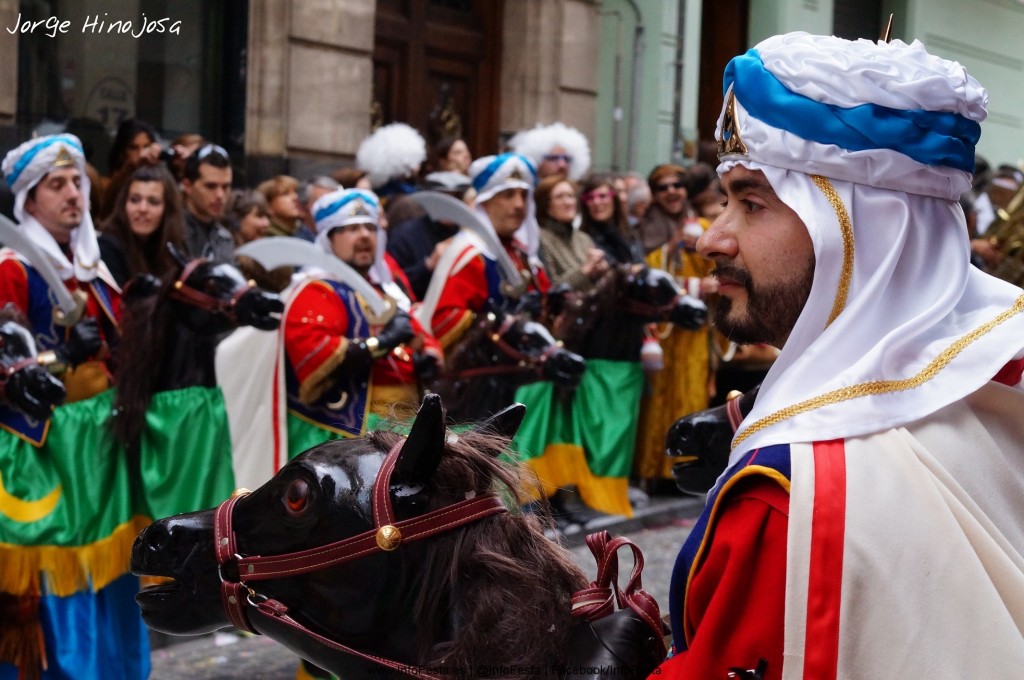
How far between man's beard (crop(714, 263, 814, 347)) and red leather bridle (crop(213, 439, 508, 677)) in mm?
560

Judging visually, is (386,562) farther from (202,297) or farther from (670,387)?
(670,387)

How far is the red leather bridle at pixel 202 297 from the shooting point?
543 cm

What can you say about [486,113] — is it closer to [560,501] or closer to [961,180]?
[560,501]

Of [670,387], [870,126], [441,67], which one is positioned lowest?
[670,387]

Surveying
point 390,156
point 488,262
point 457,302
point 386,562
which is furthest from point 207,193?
point 386,562

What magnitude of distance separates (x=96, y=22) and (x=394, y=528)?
6.52m

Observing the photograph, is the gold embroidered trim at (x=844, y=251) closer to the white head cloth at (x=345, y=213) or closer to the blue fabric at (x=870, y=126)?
the blue fabric at (x=870, y=126)

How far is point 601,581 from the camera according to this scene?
239 cm

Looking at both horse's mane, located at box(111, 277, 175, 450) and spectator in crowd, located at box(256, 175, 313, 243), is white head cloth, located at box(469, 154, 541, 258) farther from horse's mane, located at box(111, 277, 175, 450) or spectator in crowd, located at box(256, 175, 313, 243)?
horse's mane, located at box(111, 277, 175, 450)

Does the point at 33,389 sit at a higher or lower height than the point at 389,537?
lower

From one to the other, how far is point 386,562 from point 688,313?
619 centimetres

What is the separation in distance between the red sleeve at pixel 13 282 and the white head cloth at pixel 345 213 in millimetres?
1647

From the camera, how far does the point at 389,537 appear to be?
91.8 inches

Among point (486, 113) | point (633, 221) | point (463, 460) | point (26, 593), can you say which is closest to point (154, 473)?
point (26, 593)
